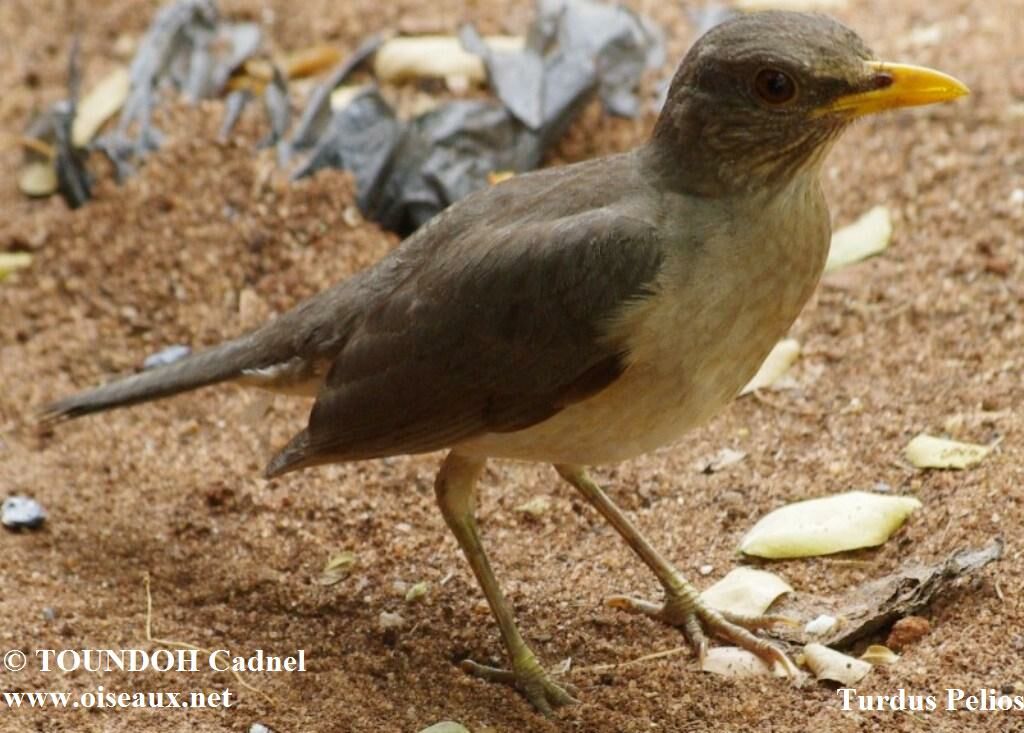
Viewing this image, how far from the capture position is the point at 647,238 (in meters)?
4.51

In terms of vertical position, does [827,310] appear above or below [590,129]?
below

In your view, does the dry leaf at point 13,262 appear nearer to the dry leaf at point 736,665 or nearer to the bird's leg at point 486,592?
the bird's leg at point 486,592

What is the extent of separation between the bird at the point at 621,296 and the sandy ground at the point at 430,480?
0.31 m

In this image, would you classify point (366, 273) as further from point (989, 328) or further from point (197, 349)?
point (989, 328)

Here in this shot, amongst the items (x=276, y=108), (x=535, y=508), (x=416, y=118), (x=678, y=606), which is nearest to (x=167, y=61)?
(x=276, y=108)

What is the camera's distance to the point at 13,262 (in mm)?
7223

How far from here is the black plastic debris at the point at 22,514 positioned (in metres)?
5.59

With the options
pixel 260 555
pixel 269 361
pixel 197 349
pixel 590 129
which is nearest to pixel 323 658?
pixel 260 555

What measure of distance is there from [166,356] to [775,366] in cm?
258

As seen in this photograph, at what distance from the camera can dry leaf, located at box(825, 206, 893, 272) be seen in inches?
262

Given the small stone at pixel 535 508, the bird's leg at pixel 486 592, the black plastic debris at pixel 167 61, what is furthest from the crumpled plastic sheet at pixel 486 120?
the bird's leg at pixel 486 592

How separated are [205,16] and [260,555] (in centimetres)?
365

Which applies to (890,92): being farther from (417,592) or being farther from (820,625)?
(417,592)

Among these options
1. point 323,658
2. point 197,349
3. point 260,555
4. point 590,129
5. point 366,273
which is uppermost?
point 590,129
